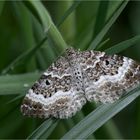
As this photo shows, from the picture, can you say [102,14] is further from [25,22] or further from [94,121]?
[94,121]

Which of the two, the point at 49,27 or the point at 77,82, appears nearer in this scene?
the point at 49,27

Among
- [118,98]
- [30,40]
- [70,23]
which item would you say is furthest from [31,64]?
[118,98]

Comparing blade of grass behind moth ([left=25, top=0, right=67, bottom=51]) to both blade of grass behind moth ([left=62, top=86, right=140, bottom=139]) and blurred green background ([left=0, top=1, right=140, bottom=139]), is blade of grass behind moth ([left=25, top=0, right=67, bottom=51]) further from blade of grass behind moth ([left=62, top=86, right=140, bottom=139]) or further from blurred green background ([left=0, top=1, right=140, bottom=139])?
blade of grass behind moth ([left=62, top=86, right=140, bottom=139])

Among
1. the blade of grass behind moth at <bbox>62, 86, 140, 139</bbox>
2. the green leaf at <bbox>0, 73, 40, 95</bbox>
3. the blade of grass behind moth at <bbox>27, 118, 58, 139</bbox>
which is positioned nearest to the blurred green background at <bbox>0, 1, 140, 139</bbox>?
the green leaf at <bbox>0, 73, 40, 95</bbox>

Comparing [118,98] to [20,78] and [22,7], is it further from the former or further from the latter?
[22,7]

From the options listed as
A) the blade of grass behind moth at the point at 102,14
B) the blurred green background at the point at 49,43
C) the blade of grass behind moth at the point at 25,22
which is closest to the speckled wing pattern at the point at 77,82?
the blurred green background at the point at 49,43

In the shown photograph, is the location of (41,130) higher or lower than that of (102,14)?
lower

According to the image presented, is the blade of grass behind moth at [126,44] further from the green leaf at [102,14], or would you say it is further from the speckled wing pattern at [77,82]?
the green leaf at [102,14]

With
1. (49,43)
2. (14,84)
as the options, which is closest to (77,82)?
(49,43)
